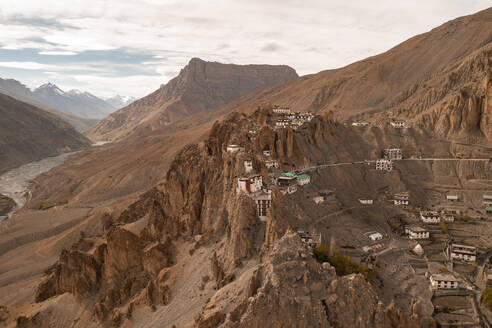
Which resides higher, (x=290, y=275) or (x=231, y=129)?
(x=231, y=129)

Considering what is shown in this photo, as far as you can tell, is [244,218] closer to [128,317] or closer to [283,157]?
[128,317]

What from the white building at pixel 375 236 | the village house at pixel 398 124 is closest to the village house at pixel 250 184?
the white building at pixel 375 236

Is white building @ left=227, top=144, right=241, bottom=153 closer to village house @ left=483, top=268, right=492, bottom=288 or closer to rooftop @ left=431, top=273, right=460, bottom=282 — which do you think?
rooftop @ left=431, top=273, right=460, bottom=282

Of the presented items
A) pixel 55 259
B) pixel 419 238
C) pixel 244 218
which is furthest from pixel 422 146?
pixel 55 259

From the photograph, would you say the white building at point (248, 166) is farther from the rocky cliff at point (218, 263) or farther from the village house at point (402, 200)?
the village house at point (402, 200)

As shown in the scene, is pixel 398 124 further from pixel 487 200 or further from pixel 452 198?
pixel 487 200

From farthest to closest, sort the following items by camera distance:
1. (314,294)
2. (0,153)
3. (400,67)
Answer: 1. (0,153)
2. (400,67)
3. (314,294)

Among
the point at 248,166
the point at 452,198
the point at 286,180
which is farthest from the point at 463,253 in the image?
the point at 248,166
